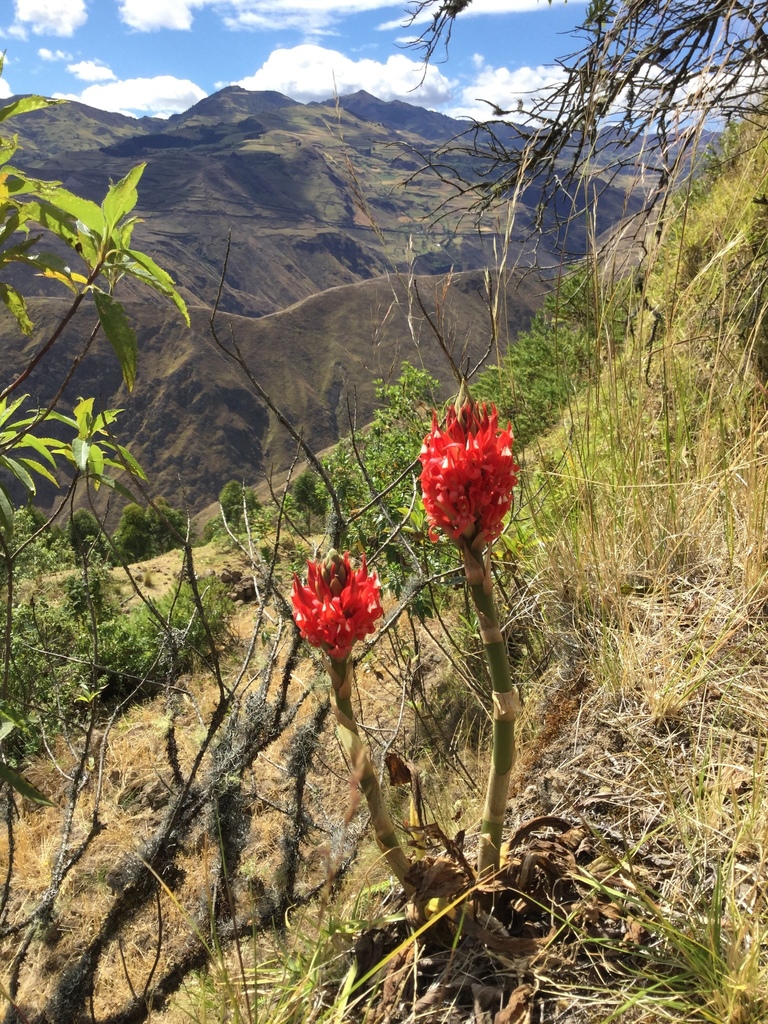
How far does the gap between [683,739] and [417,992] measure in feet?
2.79

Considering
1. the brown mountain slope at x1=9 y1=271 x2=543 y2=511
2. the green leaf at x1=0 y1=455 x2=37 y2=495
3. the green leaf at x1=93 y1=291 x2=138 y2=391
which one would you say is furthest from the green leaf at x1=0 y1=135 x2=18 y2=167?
the brown mountain slope at x1=9 y1=271 x2=543 y2=511

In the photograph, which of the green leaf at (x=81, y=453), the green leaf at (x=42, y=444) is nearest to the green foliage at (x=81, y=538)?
the green leaf at (x=42, y=444)

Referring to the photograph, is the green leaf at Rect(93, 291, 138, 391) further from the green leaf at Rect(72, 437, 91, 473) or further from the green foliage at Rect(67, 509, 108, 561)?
the green foliage at Rect(67, 509, 108, 561)

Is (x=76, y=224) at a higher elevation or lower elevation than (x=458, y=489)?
higher

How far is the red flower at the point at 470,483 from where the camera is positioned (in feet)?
3.20

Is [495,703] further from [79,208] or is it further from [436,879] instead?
[79,208]

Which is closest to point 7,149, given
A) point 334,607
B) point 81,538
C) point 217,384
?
point 334,607

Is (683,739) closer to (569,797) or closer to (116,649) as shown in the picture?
(569,797)

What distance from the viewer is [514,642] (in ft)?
9.27

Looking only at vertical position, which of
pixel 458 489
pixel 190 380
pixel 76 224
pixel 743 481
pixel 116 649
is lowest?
pixel 116 649

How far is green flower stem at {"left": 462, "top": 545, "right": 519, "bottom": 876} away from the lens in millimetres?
985

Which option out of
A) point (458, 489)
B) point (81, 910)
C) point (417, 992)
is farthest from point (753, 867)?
point (81, 910)

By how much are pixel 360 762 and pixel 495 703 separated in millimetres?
315

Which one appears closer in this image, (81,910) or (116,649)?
(81,910)
